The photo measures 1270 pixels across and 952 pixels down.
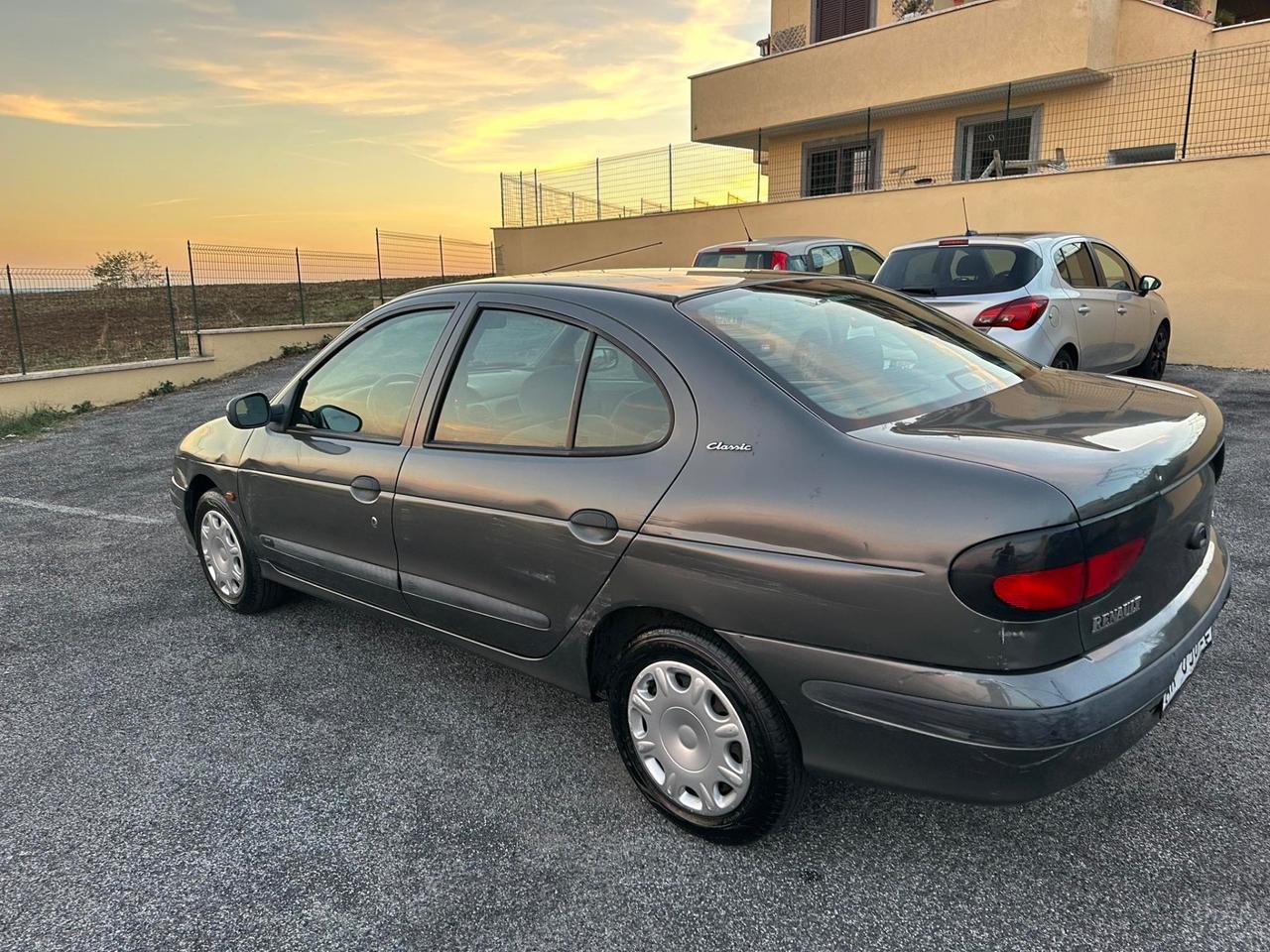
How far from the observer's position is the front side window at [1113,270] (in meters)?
7.93

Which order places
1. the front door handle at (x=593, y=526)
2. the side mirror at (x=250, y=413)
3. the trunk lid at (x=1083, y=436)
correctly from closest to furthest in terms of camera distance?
the trunk lid at (x=1083, y=436) → the front door handle at (x=593, y=526) → the side mirror at (x=250, y=413)

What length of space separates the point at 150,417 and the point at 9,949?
434 inches

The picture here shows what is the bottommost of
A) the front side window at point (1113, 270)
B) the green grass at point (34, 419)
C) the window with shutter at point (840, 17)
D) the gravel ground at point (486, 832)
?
the green grass at point (34, 419)

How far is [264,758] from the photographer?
3049 mm

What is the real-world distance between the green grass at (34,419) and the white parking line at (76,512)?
450 cm

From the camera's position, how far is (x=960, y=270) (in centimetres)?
716

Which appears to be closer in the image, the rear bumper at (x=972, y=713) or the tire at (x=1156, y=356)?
the rear bumper at (x=972, y=713)

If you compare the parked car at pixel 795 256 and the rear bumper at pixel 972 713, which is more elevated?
the parked car at pixel 795 256

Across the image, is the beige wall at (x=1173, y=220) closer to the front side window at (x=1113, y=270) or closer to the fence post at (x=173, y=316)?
the front side window at (x=1113, y=270)

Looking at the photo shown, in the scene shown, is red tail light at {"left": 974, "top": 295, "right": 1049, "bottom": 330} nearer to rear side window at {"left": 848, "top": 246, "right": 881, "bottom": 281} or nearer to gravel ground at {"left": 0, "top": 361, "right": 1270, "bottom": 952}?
gravel ground at {"left": 0, "top": 361, "right": 1270, "bottom": 952}

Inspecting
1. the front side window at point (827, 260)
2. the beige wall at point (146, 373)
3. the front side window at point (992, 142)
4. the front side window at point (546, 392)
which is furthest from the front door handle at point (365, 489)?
the front side window at point (992, 142)

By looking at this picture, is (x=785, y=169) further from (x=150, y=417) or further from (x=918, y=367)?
(x=918, y=367)

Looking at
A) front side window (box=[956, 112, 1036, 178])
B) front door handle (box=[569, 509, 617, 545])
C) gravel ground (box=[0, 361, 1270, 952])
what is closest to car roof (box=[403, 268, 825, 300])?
front door handle (box=[569, 509, 617, 545])

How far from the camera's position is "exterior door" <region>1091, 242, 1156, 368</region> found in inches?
310
